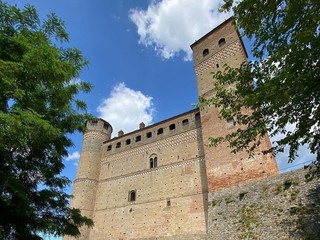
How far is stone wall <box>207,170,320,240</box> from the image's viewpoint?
923cm

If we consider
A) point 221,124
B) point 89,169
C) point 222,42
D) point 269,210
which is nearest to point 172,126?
point 221,124

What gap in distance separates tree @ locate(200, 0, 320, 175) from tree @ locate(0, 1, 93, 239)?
409cm

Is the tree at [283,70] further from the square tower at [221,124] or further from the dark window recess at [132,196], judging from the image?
the dark window recess at [132,196]

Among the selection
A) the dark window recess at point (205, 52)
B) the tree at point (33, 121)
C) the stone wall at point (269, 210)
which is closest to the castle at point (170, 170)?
the dark window recess at point (205, 52)

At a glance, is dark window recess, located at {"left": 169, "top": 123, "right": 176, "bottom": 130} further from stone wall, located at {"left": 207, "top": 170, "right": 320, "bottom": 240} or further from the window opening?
stone wall, located at {"left": 207, "top": 170, "right": 320, "bottom": 240}

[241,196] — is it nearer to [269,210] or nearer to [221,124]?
[269,210]

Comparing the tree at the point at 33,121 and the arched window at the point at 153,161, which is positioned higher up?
the arched window at the point at 153,161

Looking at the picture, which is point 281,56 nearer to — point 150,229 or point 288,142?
point 288,142

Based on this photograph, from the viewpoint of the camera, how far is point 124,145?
22875mm

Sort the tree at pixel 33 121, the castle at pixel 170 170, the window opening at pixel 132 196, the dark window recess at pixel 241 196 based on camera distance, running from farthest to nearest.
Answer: the window opening at pixel 132 196 → the castle at pixel 170 170 → the dark window recess at pixel 241 196 → the tree at pixel 33 121

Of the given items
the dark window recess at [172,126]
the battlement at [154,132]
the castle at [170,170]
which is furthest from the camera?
the dark window recess at [172,126]

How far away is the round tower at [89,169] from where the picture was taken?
20.8 metres

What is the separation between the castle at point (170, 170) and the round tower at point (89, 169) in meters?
0.08

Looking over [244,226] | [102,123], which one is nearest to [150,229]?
[244,226]
